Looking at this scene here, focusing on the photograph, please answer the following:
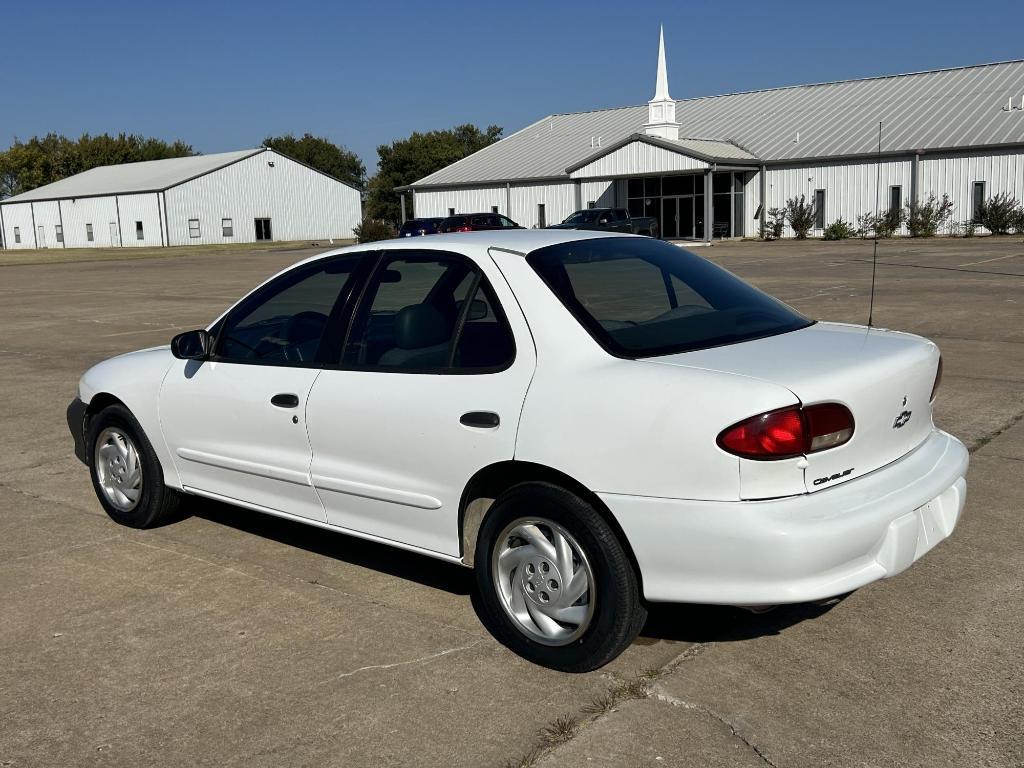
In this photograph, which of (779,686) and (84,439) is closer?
(779,686)

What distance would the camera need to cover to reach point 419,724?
11.8ft

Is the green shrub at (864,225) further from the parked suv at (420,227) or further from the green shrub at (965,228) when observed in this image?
the parked suv at (420,227)

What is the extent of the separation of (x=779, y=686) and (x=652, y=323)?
148cm

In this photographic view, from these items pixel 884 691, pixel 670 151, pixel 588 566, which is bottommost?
pixel 884 691

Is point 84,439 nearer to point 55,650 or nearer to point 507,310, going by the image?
point 55,650

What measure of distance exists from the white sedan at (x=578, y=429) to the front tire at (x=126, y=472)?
55 centimetres

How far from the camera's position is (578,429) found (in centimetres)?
378

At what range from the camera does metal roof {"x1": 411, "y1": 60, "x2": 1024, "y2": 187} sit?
46.1 metres

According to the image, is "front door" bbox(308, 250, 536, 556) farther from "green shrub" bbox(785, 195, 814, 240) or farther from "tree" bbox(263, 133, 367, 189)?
"tree" bbox(263, 133, 367, 189)

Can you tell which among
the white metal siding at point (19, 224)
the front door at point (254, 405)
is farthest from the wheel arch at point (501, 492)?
the white metal siding at point (19, 224)

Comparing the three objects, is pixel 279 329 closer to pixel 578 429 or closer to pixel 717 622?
pixel 578 429

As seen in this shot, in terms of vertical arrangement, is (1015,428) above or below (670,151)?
below

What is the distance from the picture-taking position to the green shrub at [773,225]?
49.1 meters

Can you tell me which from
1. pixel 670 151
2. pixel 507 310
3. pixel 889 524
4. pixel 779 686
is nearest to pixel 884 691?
pixel 779 686
